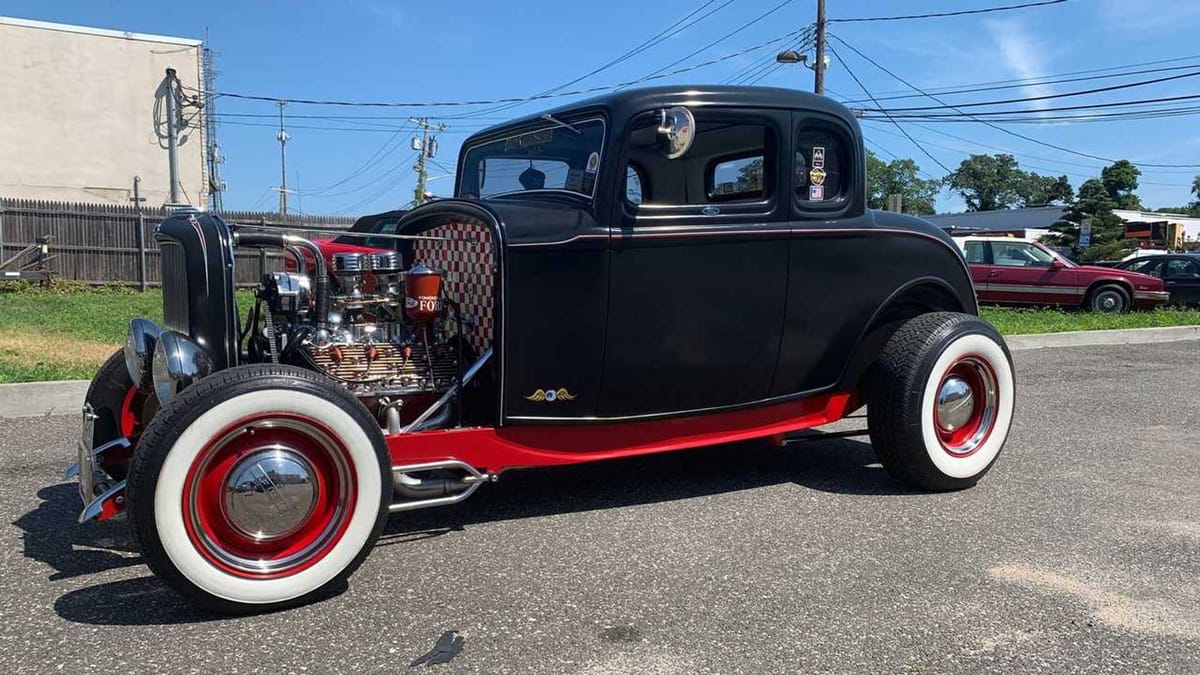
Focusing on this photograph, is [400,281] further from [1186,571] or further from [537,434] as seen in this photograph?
[1186,571]

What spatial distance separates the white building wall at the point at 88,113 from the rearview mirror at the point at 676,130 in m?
24.9

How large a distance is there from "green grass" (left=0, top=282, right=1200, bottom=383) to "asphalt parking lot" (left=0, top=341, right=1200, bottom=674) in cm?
240

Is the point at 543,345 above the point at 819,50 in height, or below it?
below

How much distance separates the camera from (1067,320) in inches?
508

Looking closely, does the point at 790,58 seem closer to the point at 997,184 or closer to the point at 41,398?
the point at 41,398

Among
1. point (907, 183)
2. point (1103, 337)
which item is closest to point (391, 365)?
point (1103, 337)

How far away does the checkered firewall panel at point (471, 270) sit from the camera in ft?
12.1

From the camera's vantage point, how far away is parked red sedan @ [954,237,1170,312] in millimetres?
15344

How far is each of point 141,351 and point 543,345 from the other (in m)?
1.58

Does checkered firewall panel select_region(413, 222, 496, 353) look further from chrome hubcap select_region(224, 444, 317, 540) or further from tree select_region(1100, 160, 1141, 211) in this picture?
tree select_region(1100, 160, 1141, 211)

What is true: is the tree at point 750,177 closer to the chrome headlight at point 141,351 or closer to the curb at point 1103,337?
the chrome headlight at point 141,351

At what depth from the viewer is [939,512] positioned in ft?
13.2

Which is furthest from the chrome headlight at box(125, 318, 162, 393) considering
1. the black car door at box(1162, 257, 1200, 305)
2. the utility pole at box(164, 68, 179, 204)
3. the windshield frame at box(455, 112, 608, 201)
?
the utility pole at box(164, 68, 179, 204)

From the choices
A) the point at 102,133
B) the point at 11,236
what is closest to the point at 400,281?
the point at 11,236
